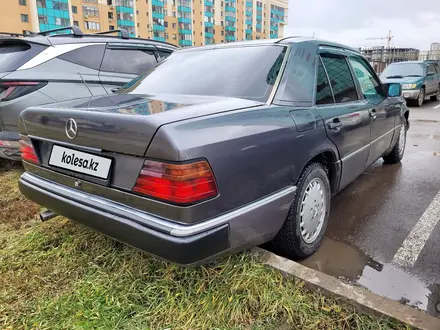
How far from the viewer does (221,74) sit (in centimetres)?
246

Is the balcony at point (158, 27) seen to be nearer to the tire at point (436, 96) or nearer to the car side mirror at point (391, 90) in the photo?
the tire at point (436, 96)

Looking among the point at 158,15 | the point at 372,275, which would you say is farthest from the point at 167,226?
the point at 158,15

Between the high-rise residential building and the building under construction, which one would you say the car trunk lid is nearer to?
the building under construction

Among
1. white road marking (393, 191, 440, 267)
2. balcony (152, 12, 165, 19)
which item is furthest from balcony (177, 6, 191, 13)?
white road marking (393, 191, 440, 267)

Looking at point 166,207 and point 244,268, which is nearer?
point 166,207

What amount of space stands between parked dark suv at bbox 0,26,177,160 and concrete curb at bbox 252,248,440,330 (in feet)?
9.81

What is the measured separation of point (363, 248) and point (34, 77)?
3655mm

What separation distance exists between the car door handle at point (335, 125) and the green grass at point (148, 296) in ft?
3.70

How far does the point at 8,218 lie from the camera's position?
304 cm

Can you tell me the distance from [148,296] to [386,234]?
210 centimetres

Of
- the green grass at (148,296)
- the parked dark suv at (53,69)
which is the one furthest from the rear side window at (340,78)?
the parked dark suv at (53,69)

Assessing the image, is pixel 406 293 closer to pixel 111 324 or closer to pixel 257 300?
pixel 257 300

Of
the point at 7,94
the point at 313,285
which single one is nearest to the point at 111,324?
the point at 313,285

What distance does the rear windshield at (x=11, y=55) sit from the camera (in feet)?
12.1
